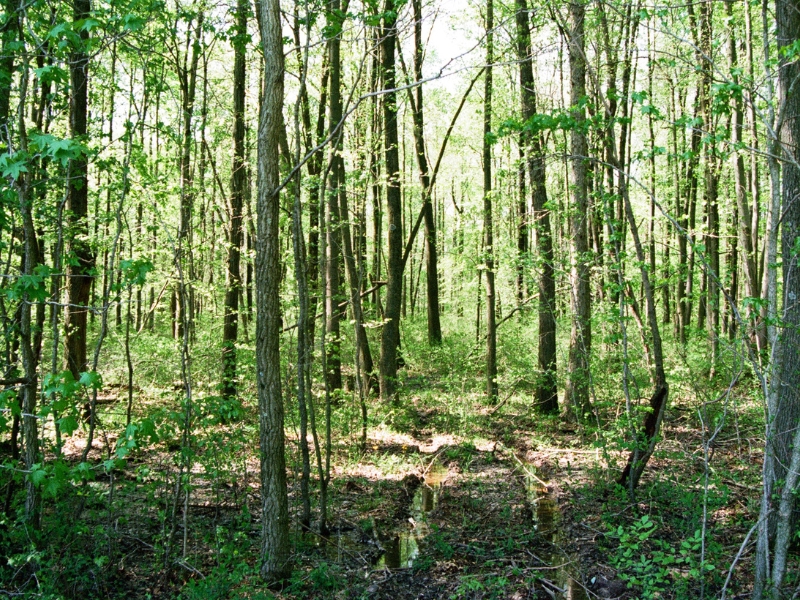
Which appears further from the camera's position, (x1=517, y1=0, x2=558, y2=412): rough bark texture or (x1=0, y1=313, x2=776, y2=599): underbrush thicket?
(x1=517, y1=0, x2=558, y2=412): rough bark texture

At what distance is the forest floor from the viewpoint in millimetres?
5383

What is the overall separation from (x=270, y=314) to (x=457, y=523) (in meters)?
4.10

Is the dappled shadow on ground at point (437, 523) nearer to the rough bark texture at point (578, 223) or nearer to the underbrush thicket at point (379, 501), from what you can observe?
the underbrush thicket at point (379, 501)

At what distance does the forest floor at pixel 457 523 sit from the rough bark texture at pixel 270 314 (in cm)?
47

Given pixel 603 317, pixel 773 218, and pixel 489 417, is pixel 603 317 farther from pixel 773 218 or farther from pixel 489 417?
pixel 489 417

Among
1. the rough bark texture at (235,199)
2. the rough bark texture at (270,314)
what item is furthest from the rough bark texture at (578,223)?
the rough bark texture at (235,199)

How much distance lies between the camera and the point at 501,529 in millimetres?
7125

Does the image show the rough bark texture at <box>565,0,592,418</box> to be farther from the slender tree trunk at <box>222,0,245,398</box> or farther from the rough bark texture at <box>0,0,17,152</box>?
the rough bark texture at <box>0,0,17,152</box>

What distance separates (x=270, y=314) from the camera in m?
5.34

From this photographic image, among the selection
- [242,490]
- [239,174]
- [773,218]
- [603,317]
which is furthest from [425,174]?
[773,218]

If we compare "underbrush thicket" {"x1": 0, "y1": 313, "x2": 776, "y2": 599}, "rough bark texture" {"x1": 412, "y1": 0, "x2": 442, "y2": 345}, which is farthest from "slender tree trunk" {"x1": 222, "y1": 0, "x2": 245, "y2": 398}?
"rough bark texture" {"x1": 412, "y1": 0, "x2": 442, "y2": 345}

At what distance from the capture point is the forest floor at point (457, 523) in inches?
212

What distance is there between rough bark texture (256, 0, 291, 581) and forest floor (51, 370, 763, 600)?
474 millimetres

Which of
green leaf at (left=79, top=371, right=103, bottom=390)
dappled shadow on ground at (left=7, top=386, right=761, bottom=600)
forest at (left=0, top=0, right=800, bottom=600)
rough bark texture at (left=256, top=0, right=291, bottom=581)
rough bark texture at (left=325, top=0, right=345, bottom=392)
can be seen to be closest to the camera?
green leaf at (left=79, top=371, right=103, bottom=390)
